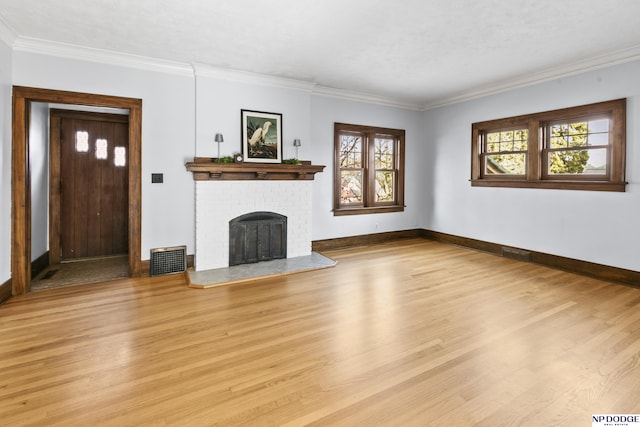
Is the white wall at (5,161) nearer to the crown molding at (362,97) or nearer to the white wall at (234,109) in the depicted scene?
the white wall at (234,109)

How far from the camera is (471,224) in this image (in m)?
6.37

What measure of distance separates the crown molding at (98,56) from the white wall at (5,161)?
0.22m

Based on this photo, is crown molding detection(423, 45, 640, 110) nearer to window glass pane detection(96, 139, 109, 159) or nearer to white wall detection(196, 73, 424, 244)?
white wall detection(196, 73, 424, 244)

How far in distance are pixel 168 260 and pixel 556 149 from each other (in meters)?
5.95

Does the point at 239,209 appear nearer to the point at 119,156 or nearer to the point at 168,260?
the point at 168,260

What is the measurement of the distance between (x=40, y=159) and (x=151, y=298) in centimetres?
290

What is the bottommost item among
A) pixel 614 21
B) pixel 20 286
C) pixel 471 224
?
pixel 20 286

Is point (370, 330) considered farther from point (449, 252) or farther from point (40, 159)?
point (40, 159)

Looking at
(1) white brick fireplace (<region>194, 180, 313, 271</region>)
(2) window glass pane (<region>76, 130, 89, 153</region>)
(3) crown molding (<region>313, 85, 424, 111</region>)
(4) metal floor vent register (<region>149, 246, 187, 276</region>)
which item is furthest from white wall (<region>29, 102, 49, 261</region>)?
(3) crown molding (<region>313, 85, 424, 111</region>)

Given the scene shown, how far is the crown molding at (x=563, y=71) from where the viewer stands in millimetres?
4172

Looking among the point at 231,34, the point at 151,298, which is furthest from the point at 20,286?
the point at 231,34

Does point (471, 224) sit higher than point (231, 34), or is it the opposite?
point (231, 34)

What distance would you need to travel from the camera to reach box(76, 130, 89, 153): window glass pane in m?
5.35

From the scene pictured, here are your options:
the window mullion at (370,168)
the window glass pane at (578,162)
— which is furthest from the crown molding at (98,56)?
the window glass pane at (578,162)
